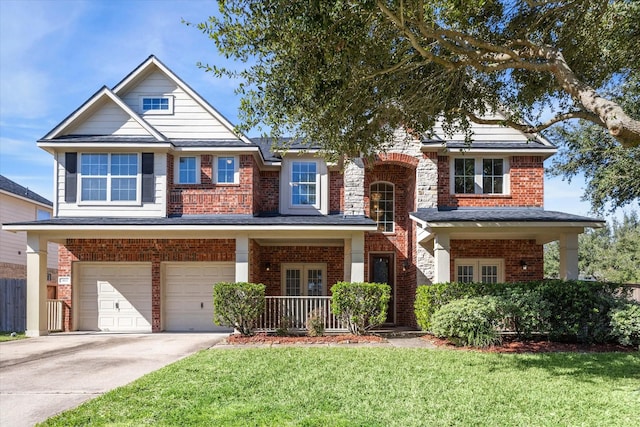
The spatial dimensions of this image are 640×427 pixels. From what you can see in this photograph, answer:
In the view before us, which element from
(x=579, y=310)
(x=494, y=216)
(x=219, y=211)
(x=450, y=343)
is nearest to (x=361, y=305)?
(x=450, y=343)

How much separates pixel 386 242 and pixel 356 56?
10.8 meters

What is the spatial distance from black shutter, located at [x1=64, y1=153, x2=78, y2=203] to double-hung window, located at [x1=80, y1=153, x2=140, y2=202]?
18 centimetres

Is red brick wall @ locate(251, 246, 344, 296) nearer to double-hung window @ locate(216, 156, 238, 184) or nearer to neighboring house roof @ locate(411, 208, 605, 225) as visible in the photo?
double-hung window @ locate(216, 156, 238, 184)

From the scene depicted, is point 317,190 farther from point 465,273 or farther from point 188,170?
point 465,273

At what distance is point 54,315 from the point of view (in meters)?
16.9

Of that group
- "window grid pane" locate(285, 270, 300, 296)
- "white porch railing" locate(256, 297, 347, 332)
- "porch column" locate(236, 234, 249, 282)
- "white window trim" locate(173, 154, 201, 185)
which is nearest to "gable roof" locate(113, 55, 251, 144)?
"white window trim" locate(173, 154, 201, 185)

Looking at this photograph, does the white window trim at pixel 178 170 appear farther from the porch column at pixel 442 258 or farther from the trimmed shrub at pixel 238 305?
the porch column at pixel 442 258

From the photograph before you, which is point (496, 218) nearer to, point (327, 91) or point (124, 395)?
point (327, 91)

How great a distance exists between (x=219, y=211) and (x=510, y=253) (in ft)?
32.6

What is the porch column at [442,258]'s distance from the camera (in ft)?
49.4

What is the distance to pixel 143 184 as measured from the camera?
1667 cm

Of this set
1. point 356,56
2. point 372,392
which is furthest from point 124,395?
point 356,56

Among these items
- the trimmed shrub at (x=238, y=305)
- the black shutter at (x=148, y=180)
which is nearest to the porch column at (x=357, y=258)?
the trimmed shrub at (x=238, y=305)

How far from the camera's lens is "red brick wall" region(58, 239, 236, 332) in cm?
1739
